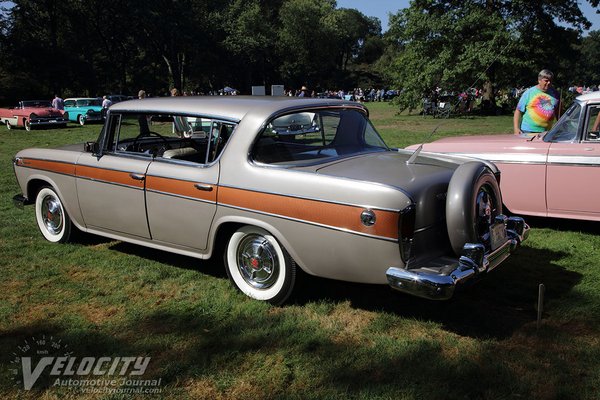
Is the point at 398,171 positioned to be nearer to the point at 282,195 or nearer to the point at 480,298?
the point at 282,195

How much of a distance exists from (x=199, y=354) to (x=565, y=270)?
11.0 feet

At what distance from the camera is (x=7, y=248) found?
552 cm

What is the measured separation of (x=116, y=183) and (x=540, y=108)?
529cm

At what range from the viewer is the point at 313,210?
3545mm

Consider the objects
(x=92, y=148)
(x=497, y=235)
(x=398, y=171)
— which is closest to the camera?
(x=398, y=171)

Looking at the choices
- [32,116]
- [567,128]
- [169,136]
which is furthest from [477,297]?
[32,116]

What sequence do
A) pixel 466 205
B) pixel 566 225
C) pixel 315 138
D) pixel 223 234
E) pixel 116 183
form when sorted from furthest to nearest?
pixel 566 225
pixel 116 183
pixel 315 138
pixel 223 234
pixel 466 205

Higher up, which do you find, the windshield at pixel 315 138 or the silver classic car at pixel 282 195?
the windshield at pixel 315 138

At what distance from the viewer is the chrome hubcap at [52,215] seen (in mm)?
5566

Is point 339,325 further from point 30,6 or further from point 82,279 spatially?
point 30,6

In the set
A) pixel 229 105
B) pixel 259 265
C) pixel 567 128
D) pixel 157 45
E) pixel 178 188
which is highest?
pixel 157 45

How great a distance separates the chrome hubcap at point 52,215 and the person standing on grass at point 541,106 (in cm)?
571

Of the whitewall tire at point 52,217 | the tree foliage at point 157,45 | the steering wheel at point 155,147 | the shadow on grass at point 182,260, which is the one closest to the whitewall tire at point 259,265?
the shadow on grass at point 182,260

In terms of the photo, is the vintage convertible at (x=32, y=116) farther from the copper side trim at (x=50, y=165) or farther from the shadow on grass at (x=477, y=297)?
the shadow on grass at (x=477, y=297)
